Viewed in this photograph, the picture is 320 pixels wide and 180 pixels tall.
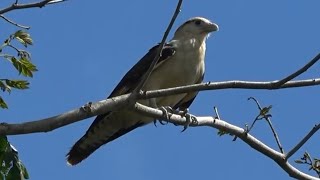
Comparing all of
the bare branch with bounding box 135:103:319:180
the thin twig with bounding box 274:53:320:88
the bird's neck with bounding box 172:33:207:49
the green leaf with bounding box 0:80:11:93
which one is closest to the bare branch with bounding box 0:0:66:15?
the green leaf with bounding box 0:80:11:93

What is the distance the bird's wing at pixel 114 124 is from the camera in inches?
313

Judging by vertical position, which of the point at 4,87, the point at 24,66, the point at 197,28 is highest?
the point at 197,28

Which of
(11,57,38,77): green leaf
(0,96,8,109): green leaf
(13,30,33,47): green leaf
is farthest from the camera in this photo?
(13,30,33,47): green leaf

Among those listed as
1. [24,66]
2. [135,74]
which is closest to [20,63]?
[24,66]

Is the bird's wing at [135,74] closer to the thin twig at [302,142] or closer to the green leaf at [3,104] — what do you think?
the thin twig at [302,142]

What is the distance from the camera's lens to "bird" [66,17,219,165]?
803 centimetres

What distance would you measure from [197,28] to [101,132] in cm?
214

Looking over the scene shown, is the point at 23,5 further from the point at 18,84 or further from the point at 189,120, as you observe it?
the point at 189,120

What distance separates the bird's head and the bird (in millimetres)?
206

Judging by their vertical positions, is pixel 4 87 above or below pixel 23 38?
below

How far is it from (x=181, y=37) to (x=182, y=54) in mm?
532

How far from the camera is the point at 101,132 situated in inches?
326

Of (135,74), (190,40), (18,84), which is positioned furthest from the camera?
(190,40)

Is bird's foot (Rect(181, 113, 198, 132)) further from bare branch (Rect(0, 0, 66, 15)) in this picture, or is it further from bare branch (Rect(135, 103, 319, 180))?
bare branch (Rect(0, 0, 66, 15))
